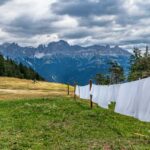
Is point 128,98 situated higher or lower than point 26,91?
higher

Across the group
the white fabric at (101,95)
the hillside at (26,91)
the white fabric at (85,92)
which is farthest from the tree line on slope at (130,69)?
the white fabric at (101,95)

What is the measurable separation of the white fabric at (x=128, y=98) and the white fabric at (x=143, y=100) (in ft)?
2.29

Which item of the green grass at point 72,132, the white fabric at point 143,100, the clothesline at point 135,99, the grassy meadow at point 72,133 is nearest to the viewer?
the grassy meadow at point 72,133

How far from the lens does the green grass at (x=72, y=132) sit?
13.4 metres

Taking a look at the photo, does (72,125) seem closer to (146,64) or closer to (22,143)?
(22,143)

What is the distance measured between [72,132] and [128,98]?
16.3ft

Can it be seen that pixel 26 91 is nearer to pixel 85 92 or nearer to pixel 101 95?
pixel 85 92

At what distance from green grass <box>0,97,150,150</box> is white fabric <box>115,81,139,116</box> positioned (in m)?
0.63

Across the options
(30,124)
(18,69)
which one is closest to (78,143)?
(30,124)

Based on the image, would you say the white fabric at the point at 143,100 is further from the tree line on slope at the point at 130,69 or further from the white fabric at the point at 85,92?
the tree line on slope at the point at 130,69

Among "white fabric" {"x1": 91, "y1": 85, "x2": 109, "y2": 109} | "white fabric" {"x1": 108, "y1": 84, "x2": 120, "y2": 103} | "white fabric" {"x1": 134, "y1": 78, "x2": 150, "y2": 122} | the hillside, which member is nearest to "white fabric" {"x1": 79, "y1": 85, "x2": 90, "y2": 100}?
the hillside

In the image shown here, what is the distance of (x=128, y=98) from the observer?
20.6m

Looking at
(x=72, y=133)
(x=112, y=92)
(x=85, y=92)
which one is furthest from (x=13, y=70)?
(x=72, y=133)

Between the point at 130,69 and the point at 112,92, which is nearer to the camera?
the point at 112,92
